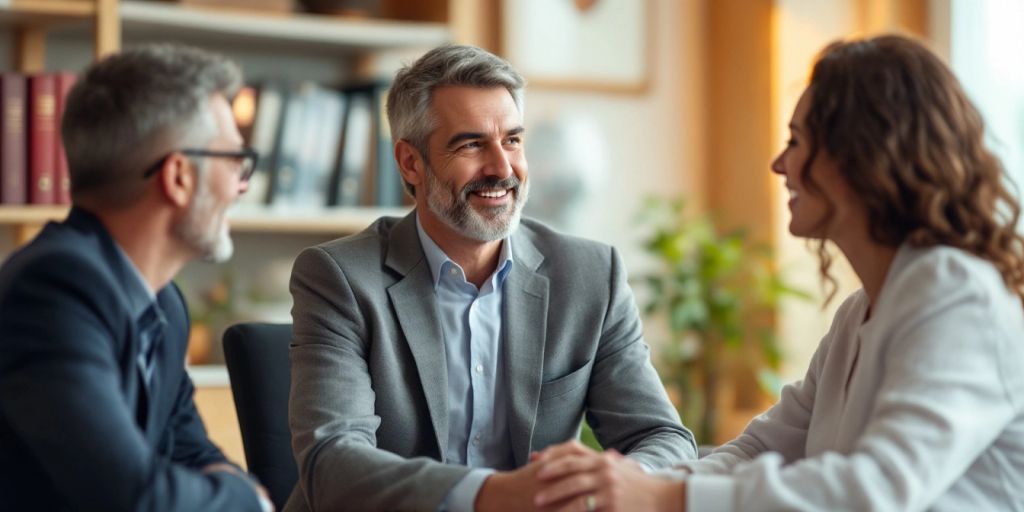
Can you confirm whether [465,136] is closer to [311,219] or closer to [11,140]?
[311,219]

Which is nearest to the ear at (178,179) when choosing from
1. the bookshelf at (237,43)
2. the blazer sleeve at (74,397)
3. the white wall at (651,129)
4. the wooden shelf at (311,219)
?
the blazer sleeve at (74,397)

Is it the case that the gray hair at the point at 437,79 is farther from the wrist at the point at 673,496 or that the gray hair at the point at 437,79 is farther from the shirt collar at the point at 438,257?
the wrist at the point at 673,496

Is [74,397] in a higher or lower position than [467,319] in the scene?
higher

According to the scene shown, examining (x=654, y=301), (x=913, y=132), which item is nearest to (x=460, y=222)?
(x=913, y=132)

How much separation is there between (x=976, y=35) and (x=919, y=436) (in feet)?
10.0

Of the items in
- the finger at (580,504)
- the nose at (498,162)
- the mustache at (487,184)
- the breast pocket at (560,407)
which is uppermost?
the nose at (498,162)

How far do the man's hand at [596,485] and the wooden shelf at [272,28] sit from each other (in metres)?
2.02

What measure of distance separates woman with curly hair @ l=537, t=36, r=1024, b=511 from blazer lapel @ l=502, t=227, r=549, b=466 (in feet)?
1.38

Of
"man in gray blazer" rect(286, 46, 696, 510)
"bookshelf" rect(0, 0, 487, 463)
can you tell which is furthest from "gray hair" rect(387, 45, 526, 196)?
"bookshelf" rect(0, 0, 487, 463)

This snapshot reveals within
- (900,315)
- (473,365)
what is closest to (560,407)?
(473,365)

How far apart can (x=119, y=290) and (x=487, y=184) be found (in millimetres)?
824

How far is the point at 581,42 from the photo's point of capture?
4.33 m

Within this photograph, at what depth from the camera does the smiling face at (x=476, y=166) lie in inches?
84.7

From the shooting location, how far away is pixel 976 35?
4117 mm
